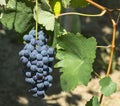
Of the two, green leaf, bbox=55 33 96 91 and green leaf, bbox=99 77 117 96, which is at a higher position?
green leaf, bbox=55 33 96 91

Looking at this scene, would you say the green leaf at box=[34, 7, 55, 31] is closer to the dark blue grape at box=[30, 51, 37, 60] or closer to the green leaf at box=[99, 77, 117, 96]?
the dark blue grape at box=[30, 51, 37, 60]

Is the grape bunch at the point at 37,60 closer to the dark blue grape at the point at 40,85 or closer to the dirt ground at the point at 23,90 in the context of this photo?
→ the dark blue grape at the point at 40,85

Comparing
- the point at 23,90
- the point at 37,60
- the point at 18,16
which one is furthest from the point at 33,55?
the point at 23,90

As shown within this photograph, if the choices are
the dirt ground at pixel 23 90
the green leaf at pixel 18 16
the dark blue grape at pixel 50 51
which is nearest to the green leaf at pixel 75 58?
the dark blue grape at pixel 50 51

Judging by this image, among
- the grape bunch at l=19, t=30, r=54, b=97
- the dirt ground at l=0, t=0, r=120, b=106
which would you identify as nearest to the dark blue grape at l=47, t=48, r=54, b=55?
the grape bunch at l=19, t=30, r=54, b=97

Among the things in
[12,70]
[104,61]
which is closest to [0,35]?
[12,70]

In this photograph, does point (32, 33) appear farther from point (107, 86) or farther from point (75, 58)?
point (107, 86)

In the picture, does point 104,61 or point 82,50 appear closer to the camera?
point 82,50

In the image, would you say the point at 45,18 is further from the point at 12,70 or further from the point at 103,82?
the point at 12,70
